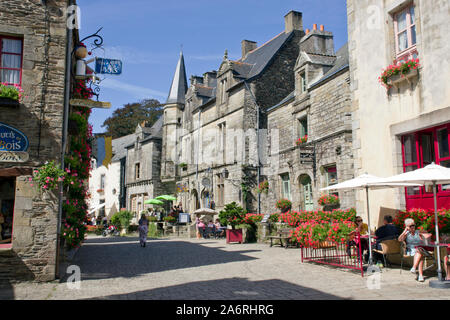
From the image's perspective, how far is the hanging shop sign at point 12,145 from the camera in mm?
7453

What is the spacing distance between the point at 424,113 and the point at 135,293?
677 cm

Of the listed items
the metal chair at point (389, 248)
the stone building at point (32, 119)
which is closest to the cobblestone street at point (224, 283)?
the metal chair at point (389, 248)

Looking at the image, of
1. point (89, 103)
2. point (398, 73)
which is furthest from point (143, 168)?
point (398, 73)

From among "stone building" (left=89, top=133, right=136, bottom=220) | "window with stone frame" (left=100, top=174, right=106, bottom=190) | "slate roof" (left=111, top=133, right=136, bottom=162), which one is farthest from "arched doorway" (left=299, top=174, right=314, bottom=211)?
"window with stone frame" (left=100, top=174, right=106, bottom=190)

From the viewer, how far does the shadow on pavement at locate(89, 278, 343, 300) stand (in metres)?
5.93

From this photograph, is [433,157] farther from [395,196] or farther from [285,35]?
[285,35]

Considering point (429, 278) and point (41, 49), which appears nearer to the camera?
point (429, 278)

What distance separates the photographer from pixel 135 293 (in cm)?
635

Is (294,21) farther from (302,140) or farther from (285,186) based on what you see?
(285,186)

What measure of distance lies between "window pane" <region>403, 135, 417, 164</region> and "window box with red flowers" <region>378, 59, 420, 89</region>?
50.9 inches

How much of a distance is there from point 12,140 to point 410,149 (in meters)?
8.45

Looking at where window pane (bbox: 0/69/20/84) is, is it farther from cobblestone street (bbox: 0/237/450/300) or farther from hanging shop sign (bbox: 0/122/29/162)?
cobblestone street (bbox: 0/237/450/300)

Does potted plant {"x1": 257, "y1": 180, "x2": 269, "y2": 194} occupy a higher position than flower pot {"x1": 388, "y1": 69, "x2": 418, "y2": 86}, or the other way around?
flower pot {"x1": 388, "y1": 69, "x2": 418, "y2": 86}
